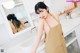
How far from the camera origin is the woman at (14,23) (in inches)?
77.7

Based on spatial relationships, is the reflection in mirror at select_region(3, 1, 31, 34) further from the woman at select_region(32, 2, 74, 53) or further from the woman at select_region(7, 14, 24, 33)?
the woman at select_region(32, 2, 74, 53)

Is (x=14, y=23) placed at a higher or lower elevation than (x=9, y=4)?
lower

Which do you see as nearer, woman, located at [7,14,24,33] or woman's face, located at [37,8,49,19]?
woman's face, located at [37,8,49,19]

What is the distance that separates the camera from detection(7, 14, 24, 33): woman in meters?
1.97

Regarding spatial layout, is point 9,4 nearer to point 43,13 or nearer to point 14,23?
point 14,23

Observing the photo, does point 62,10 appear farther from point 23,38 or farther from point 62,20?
point 23,38

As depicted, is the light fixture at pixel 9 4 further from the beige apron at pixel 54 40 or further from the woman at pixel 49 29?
the beige apron at pixel 54 40

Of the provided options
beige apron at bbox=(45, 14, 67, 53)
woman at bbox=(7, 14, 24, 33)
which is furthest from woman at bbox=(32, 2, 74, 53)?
woman at bbox=(7, 14, 24, 33)

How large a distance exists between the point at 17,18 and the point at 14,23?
97 millimetres

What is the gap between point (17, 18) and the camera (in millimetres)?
2078

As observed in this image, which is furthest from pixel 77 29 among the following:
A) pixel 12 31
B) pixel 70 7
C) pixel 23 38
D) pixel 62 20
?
pixel 12 31

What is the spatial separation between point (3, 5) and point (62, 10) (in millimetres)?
1332

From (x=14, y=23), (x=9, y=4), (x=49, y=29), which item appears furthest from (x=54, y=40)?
(x=9, y=4)

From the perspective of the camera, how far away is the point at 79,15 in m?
2.98
